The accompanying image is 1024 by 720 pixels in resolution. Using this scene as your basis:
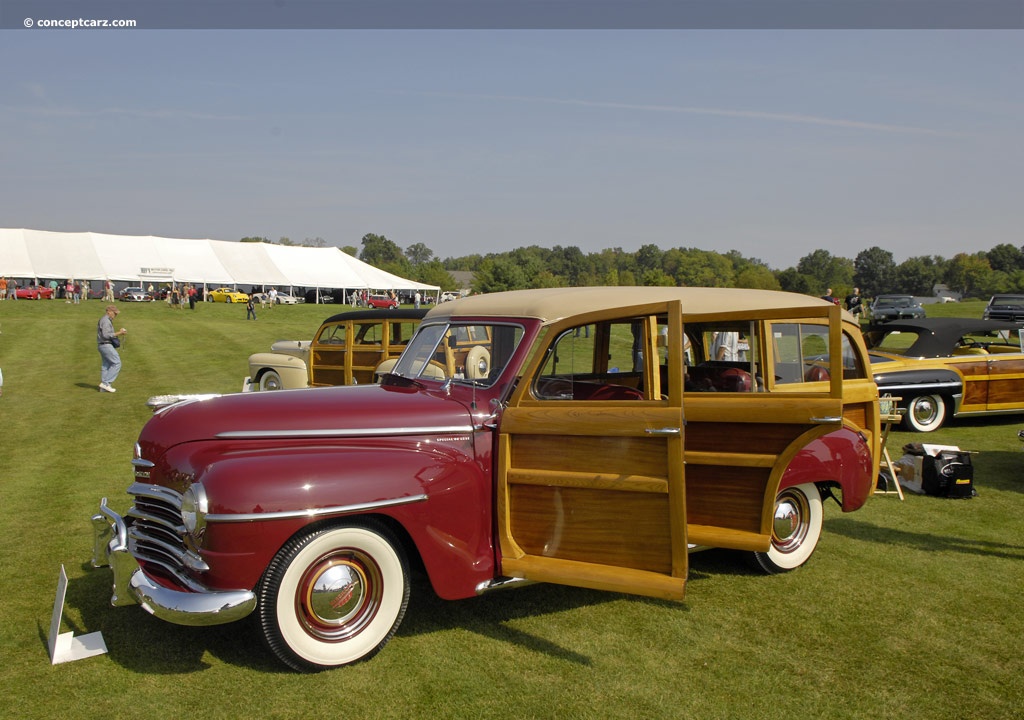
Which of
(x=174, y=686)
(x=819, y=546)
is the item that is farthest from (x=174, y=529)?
(x=819, y=546)

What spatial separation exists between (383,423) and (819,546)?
3957 millimetres

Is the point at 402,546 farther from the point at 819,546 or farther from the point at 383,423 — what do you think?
the point at 819,546

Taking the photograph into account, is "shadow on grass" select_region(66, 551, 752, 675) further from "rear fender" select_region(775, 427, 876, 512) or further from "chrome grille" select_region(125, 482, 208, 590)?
"rear fender" select_region(775, 427, 876, 512)

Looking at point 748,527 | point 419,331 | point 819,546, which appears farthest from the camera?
point 819,546

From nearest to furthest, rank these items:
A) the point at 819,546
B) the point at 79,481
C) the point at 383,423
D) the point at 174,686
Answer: the point at 174,686
the point at 383,423
the point at 819,546
the point at 79,481

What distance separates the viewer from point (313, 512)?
386 cm

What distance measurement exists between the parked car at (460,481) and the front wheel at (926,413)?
7.46 metres

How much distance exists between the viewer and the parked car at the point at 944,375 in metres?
10.9

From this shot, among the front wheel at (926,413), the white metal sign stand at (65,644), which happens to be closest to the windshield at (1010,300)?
the front wheel at (926,413)

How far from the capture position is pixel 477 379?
478cm

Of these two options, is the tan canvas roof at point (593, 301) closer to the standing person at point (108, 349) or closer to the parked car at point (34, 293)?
the standing person at point (108, 349)

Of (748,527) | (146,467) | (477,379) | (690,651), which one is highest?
(477,379)

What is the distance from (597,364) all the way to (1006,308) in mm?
27479

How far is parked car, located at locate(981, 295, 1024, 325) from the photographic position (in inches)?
1049
